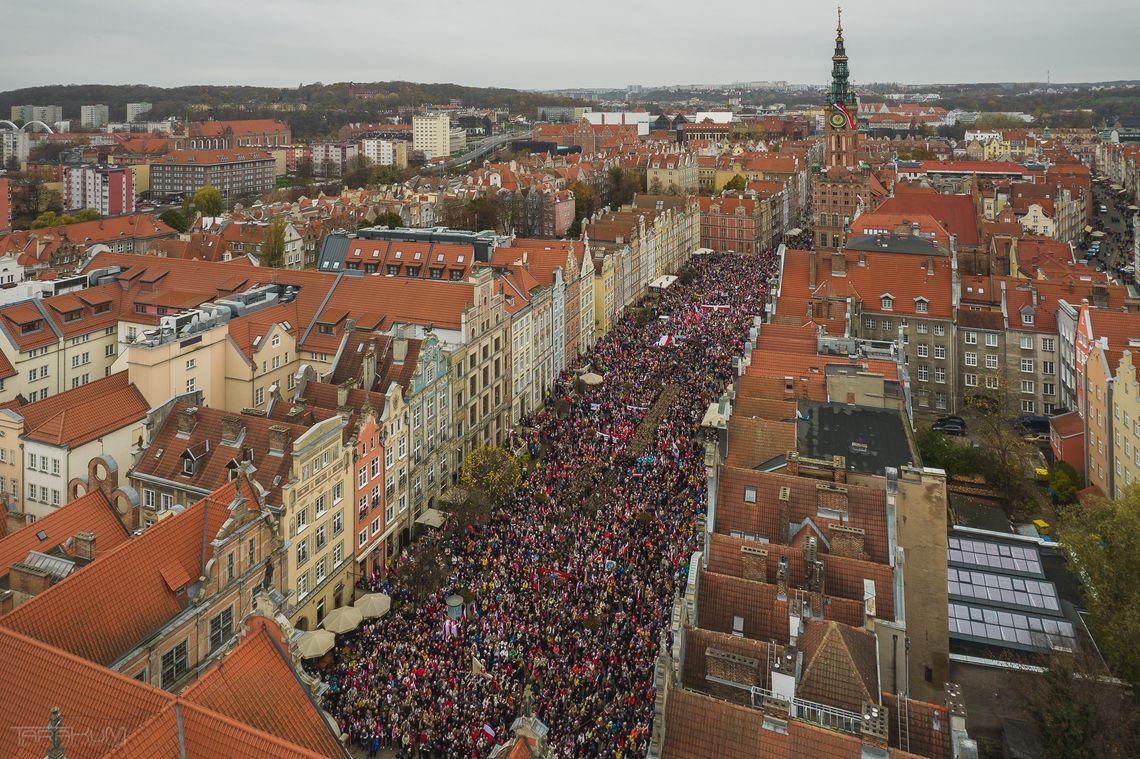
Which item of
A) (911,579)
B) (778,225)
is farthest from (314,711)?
(778,225)

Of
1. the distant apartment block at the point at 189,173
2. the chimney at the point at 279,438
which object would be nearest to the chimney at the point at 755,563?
the chimney at the point at 279,438

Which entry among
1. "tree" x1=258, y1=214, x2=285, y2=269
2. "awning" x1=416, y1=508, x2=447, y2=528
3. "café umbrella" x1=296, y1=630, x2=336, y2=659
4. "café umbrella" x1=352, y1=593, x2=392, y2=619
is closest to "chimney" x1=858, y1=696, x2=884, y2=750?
"café umbrella" x1=296, y1=630, x2=336, y2=659

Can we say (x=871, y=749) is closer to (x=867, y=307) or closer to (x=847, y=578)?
(x=847, y=578)

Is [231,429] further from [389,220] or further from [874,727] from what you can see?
[389,220]

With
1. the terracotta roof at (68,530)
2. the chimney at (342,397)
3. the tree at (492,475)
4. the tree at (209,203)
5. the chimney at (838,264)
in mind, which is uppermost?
the tree at (209,203)

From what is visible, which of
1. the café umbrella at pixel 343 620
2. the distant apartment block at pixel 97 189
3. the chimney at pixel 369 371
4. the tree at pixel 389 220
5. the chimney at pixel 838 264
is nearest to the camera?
the café umbrella at pixel 343 620

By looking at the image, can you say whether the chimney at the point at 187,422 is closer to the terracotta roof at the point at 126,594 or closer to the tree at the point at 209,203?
the terracotta roof at the point at 126,594

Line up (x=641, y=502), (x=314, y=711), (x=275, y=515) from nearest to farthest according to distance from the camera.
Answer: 1. (x=314, y=711)
2. (x=275, y=515)
3. (x=641, y=502)
